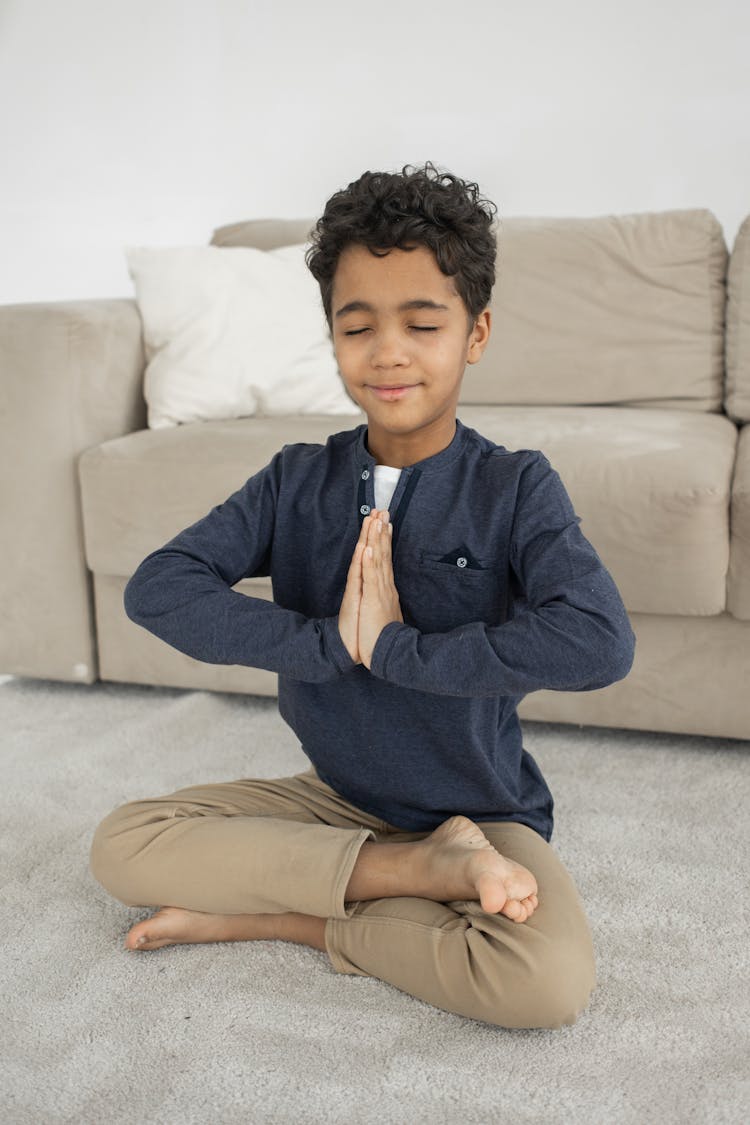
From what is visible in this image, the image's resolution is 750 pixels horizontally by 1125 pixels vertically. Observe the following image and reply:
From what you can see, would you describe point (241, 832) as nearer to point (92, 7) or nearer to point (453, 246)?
point (453, 246)

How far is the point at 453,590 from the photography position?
1214 mm

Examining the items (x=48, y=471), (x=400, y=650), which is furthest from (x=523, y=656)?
(x=48, y=471)

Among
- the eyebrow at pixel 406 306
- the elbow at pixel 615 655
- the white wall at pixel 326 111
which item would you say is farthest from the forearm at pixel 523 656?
the white wall at pixel 326 111

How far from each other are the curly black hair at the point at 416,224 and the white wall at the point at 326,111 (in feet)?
5.35

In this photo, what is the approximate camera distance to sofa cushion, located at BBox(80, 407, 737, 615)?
1.62m

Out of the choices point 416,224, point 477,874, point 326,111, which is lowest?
point 477,874

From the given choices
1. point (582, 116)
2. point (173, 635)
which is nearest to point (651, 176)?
point (582, 116)

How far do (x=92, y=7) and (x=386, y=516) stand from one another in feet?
8.32

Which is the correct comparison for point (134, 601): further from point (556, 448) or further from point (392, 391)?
point (556, 448)

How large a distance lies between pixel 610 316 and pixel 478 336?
3.43 ft

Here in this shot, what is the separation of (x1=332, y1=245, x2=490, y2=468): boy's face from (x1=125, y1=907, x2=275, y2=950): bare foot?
561 millimetres

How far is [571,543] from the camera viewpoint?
1.15 m

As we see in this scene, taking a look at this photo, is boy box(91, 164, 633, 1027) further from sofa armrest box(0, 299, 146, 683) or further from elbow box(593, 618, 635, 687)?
sofa armrest box(0, 299, 146, 683)

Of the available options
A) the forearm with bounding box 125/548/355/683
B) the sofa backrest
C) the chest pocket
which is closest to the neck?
the chest pocket
